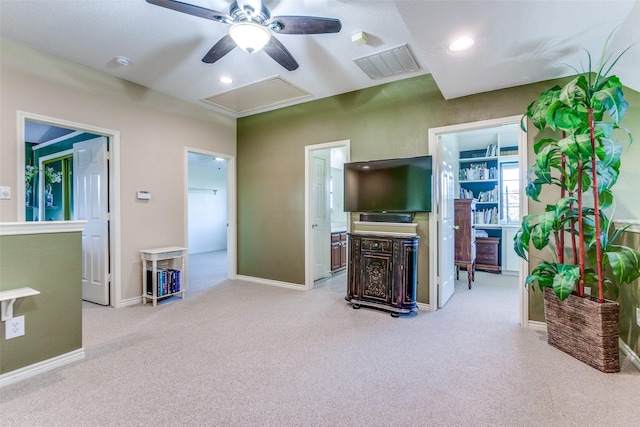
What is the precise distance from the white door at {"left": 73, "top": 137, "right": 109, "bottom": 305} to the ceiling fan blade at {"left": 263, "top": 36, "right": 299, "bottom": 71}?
2397 mm

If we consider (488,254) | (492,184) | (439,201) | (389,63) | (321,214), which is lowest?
(488,254)

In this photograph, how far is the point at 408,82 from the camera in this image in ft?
11.4

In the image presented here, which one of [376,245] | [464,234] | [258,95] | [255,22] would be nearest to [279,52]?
[255,22]

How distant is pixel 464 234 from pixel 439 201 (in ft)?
5.10

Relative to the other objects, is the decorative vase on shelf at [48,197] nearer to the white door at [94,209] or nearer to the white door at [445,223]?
the white door at [94,209]

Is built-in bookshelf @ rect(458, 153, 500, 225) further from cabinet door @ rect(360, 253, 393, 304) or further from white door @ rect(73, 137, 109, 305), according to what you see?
white door @ rect(73, 137, 109, 305)

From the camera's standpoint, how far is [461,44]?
7.34 feet

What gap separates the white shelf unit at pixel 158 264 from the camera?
11.9 ft

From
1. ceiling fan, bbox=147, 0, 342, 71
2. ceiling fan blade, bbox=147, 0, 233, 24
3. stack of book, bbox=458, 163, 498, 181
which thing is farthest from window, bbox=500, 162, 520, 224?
ceiling fan blade, bbox=147, 0, 233, 24

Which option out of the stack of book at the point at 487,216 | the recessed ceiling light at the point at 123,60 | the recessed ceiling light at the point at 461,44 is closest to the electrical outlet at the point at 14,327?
the recessed ceiling light at the point at 123,60

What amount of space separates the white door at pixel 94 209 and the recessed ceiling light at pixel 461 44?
3.76 m

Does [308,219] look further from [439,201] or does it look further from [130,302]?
[130,302]

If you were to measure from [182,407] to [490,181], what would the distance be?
18.8ft

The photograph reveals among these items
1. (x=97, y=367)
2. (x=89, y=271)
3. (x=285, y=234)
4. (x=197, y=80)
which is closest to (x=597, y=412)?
(x=97, y=367)
